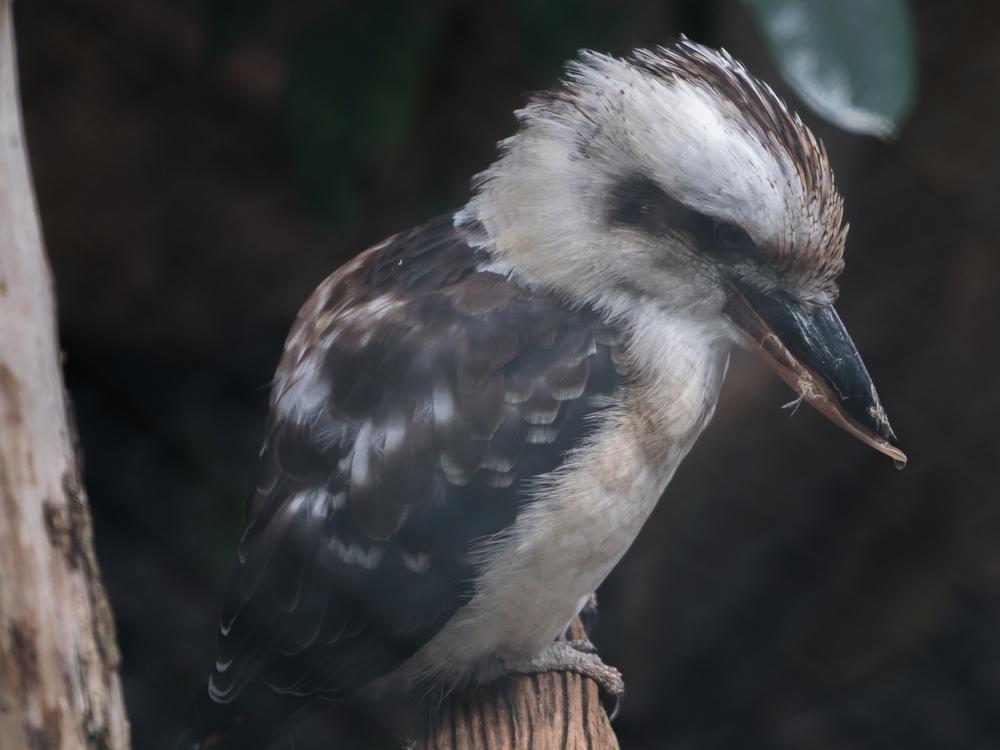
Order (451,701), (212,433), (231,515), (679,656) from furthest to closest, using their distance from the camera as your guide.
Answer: (679,656)
(212,433)
(231,515)
(451,701)

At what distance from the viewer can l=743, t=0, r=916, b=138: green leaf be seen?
56.2 inches

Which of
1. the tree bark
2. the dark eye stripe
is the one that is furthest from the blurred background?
the tree bark

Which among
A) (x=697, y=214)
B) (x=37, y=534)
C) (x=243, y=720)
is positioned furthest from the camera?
(x=243, y=720)

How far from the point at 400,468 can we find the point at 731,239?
1.27 ft

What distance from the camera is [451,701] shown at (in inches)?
53.4

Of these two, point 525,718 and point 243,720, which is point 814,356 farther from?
point 243,720

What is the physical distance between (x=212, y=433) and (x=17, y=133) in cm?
159

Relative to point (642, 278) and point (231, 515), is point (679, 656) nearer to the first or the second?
→ point (231, 515)

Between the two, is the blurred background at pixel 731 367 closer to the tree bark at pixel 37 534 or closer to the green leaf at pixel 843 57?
the green leaf at pixel 843 57

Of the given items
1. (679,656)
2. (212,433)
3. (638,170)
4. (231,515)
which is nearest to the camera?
(638,170)

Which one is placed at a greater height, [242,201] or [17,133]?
[17,133]

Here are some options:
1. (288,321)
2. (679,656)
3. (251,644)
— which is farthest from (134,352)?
(251,644)

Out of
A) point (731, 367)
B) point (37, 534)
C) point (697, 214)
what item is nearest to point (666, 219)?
point (697, 214)

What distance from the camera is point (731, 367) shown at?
8.45 ft
